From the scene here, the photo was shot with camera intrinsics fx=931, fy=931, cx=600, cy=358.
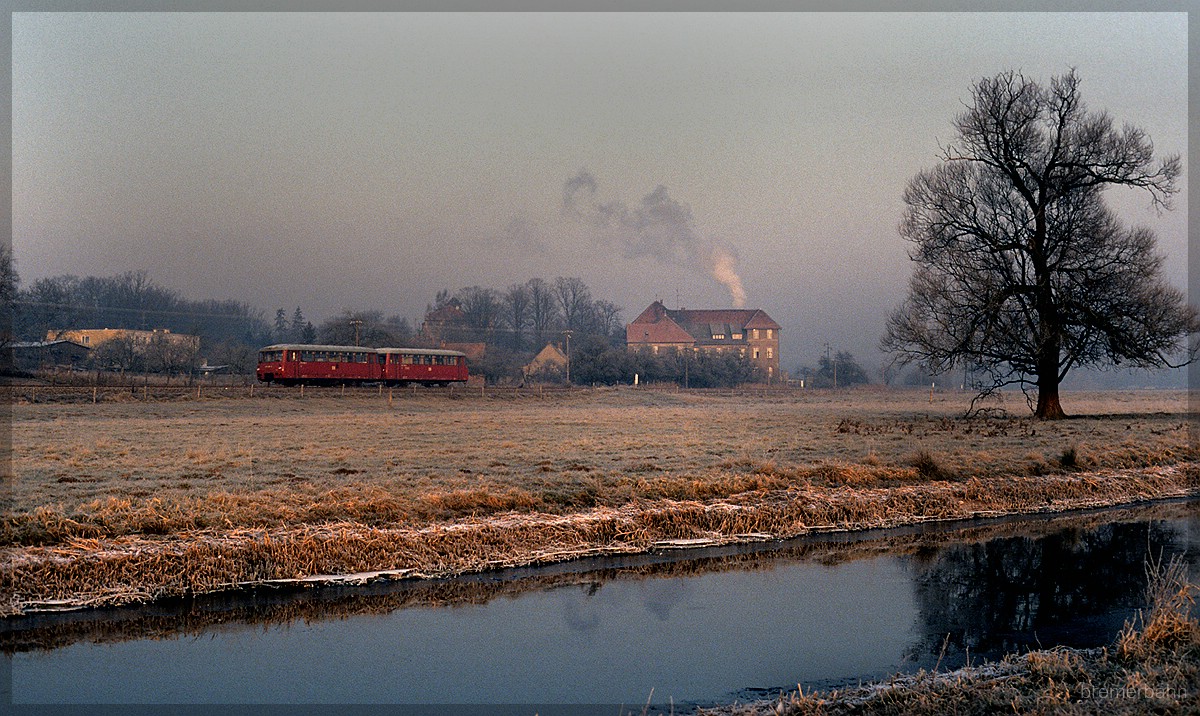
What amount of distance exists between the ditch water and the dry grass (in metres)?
0.71

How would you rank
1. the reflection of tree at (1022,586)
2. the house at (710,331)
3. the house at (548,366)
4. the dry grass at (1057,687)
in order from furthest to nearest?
the house at (710,331) → the house at (548,366) → the reflection of tree at (1022,586) → the dry grass at (1057,687)

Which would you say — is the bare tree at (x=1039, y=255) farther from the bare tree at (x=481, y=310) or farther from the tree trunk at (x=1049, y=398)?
the bare tree at (x=481, y=310)

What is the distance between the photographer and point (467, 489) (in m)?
16.5

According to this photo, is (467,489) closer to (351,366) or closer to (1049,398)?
(1049,398)

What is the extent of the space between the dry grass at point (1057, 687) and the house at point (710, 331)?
405ft

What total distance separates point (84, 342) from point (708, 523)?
9673 cm

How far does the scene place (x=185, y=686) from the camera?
27.8ft

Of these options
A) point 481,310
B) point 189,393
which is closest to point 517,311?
point 481,310

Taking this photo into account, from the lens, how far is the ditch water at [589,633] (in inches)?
332

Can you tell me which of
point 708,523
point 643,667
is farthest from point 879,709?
point 708,523

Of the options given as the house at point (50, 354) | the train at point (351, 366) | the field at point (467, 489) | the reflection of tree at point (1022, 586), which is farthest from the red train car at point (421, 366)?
the reflection of tree at point (1022, 586)

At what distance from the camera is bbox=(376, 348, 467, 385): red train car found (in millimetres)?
66938

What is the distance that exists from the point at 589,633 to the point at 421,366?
198 feet

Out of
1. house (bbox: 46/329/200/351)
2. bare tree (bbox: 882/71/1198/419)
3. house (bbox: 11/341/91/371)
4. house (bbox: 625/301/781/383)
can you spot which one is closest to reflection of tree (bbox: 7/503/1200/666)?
bare tree (bbox: 882/71/1198/419)
